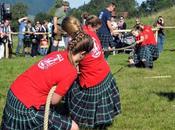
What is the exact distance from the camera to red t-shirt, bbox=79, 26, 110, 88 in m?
6.96

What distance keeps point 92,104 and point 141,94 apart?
3115 mm

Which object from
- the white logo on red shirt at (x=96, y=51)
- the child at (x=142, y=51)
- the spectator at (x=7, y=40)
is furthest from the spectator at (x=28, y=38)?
the white logo on red shirt at (x=96, y=51)

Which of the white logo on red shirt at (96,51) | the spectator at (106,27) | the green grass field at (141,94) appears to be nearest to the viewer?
the white logo on red shirt at (96,51)

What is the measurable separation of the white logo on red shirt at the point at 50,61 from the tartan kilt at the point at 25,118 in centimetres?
37

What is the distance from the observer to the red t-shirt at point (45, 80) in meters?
4.78

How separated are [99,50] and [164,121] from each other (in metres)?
1.60

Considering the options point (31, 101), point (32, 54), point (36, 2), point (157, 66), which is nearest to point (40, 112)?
point (31, 101)

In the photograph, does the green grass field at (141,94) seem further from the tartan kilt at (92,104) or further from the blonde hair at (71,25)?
the blonde hair at (71,25)

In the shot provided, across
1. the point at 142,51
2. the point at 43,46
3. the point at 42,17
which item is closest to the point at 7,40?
the point at 43,46

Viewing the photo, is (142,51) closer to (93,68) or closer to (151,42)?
(151,42)

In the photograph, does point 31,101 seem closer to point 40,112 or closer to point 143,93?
point 40,112

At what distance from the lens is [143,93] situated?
10.3 m

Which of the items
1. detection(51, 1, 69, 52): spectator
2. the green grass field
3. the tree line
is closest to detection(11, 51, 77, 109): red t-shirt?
the green grass field

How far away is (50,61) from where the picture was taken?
485cm
